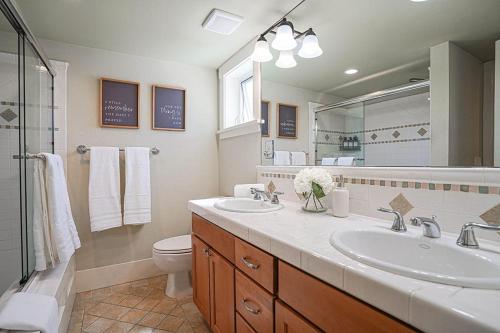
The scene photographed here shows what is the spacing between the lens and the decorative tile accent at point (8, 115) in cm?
170

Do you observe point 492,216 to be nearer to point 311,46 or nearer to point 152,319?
point 311,46

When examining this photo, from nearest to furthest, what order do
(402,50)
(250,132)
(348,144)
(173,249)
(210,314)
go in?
(402,50), (348,144), (210,314), (173,249), (250,132)

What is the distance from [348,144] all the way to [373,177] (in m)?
0.24

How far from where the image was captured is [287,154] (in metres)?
1.81

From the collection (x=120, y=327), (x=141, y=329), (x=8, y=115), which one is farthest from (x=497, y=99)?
(x=8, y=115)

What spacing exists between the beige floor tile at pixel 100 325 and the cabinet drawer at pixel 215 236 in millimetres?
848

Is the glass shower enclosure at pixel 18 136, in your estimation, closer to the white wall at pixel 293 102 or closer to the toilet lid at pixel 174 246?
the toilet lid at pixel 174 246

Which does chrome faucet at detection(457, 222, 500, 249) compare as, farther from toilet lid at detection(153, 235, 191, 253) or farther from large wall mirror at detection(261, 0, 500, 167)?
toilet lid at detection(153, 235, 191, 253)

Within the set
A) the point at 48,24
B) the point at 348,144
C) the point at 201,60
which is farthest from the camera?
the point at 201,60

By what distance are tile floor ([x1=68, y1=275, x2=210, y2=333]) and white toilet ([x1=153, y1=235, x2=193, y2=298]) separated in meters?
0.08

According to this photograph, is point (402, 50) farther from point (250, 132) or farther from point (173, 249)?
point (173, 249)

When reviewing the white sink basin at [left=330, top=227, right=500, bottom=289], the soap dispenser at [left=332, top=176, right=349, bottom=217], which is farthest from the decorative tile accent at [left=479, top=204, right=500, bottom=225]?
the soap dispenser at [left=332, top=176, right=349, bottom=217]

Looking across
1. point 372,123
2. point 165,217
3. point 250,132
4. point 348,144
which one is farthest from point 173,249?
point 372,123

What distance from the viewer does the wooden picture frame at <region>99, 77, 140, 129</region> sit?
220 cm
